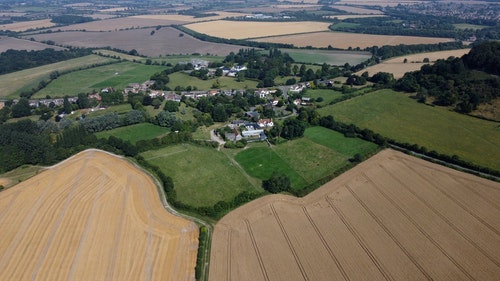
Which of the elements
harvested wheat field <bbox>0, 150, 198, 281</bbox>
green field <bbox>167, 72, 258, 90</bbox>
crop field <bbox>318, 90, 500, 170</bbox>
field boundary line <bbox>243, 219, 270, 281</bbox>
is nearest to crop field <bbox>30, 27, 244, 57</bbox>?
green field <bbox>167, 72, 258, 90</bbox>

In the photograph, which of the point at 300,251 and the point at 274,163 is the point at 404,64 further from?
the point at 300,251

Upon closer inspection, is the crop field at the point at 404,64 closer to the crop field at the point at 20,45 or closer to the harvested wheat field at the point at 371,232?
the harvested wheat field at the point at 371,232

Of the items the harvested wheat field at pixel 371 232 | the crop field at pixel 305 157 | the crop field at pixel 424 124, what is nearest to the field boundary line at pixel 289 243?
the harvested wheat field at pixel 371 232

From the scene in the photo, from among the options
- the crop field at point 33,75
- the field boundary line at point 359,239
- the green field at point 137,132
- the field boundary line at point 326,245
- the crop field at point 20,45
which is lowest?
the crop field at point 33,75

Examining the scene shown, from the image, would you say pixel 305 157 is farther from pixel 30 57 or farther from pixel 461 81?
pixel 30 57

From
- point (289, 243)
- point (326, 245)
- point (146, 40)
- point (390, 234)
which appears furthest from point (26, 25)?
point (390, 234)

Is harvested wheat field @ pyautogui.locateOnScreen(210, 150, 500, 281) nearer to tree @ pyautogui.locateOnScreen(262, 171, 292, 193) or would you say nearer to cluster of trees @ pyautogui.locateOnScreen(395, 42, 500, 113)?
tree @ pyautogui.locateOnScreen(262, 171, 292, 193)
